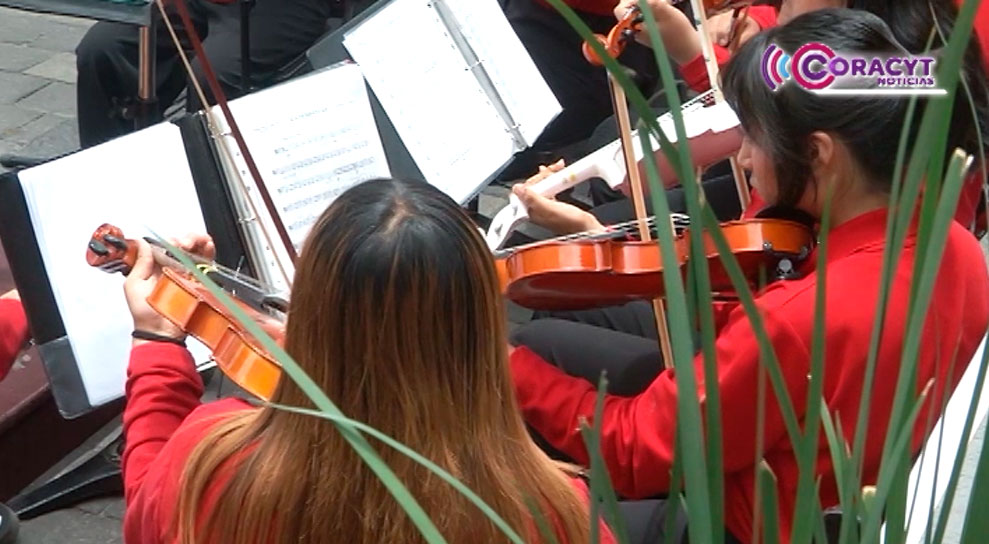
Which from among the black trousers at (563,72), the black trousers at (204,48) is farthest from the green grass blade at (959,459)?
the black trousers at (204,48)

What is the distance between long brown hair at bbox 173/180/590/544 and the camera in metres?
0.87

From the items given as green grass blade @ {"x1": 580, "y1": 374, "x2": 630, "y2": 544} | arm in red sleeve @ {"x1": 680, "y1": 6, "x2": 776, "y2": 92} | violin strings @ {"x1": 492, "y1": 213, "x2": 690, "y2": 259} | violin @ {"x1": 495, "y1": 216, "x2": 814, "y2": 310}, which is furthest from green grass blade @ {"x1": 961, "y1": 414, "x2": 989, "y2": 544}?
arm in red sleeve @ {"x1": 680, "y1": 6, "x2": 776, "y2": 92}

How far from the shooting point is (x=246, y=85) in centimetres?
241

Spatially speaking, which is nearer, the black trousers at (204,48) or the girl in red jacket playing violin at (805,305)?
the girl in red jacket playing violin at (805,305)

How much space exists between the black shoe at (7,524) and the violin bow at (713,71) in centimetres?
116

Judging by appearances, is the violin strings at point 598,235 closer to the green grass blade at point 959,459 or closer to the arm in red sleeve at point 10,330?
the arm in red sleeve at point 10,330

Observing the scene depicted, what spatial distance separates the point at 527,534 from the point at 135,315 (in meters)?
0.55

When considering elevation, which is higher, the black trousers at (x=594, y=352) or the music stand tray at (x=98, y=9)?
the music stand tray at (x=98, y=9)

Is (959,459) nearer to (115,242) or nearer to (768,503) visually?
(768,503)

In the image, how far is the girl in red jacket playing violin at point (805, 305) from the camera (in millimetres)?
1055

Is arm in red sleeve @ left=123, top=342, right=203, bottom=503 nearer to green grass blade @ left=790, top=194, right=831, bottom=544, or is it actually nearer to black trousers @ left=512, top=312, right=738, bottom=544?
black trousers @ left=512, top=312, right=738, bottom=544

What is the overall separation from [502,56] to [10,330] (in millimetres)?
775

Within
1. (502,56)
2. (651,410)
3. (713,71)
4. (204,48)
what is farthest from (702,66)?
(204,48)

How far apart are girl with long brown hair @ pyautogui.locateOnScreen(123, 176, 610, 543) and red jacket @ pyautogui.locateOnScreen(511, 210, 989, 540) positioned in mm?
181
